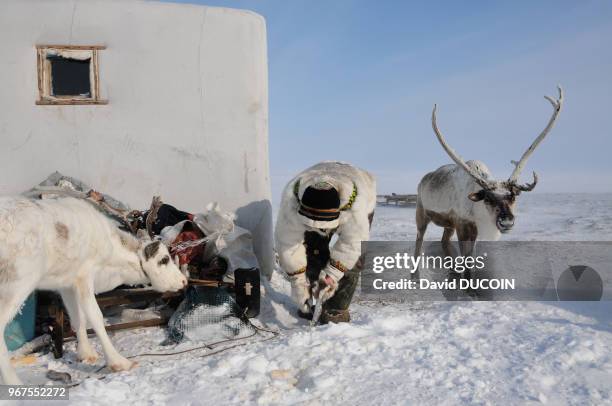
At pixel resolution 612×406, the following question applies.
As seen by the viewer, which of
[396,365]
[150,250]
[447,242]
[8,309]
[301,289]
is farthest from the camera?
[447,242]

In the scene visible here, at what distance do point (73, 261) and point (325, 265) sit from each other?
243cm

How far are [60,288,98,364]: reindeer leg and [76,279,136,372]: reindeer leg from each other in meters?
0.17

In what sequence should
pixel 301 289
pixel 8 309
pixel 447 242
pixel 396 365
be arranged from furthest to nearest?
pixel 447 242
pixel 301 289
pixel 396 365
pixel 8 309

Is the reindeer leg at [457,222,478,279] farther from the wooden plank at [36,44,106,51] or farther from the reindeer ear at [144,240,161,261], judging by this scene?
the wooden plank at [36,44,106,51]

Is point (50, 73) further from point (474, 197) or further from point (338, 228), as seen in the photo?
point (474, 197)

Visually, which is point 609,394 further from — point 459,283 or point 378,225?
point 378,225

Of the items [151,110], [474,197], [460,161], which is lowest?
[474,197]

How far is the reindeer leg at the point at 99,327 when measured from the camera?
343 centimetres

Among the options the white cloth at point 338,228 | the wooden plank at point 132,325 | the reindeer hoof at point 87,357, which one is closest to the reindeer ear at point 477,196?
the white cloth at point 338,228

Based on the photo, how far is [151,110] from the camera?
223 inches

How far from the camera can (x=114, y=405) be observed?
105 inches

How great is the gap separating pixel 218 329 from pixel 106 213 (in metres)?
1.64

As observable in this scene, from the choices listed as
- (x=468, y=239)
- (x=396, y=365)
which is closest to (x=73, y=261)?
(x=396, y=365)

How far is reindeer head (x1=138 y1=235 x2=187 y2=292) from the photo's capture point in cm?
406
